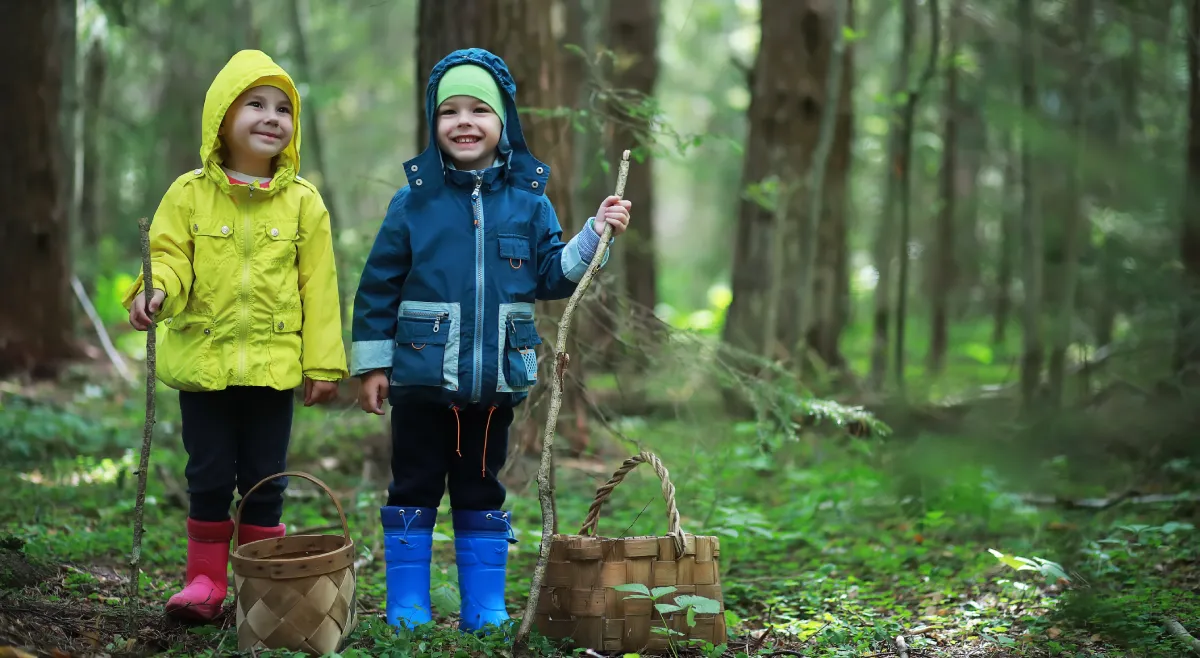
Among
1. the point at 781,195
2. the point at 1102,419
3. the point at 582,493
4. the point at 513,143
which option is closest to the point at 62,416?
the point at 582,493

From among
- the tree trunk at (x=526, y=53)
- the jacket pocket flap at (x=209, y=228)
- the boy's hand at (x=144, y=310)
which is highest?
the tree trunk at (x=526, y=53)

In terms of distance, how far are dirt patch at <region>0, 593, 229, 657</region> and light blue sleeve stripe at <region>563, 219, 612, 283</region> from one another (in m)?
1.58

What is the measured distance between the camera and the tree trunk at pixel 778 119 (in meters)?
7.70

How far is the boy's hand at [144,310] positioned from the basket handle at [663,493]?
1499 mm

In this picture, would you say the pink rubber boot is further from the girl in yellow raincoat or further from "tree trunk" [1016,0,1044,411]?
"tree trunk" [1016,0,1044,411]

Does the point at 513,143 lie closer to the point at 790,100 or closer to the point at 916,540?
the point at 916,540

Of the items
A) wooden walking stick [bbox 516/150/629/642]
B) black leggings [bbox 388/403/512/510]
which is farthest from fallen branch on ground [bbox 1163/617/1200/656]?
black leggings [bbox 388/403/512/510]

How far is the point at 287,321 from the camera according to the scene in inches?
131

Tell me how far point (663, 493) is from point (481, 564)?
0.69m

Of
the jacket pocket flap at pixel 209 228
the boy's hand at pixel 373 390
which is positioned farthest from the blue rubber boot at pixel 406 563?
the jacket pocket flap at pixel 209 228

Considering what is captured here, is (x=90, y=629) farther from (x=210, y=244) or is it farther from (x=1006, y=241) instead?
(x=1006, y=241)

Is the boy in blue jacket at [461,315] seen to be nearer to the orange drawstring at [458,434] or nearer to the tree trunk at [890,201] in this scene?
the orange drawstring at [458,434]

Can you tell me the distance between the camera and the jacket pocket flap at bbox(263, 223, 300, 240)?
3.34 metres

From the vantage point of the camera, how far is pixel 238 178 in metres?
3.38
